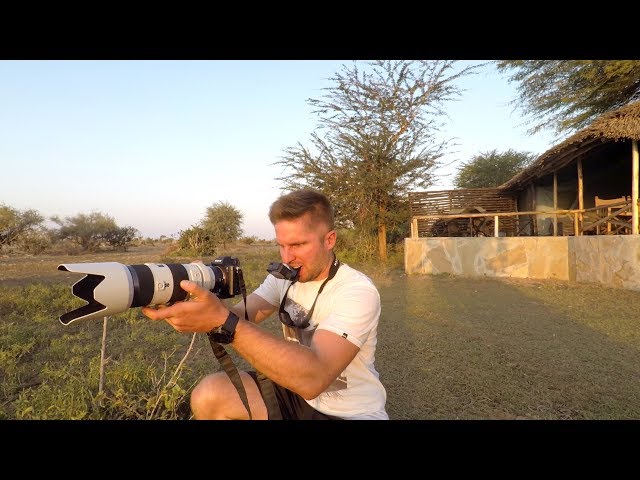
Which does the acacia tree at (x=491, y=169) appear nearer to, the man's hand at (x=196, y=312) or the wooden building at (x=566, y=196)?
the wooden building at (x=566, y=196)

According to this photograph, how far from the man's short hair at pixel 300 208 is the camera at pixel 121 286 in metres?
0.48

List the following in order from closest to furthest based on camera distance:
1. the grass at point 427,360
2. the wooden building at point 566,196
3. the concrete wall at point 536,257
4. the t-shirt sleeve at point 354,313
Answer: the t-shirt sleeve at point 354,313 → the grass at point 427,360 → the concrete wall at point 536,257 → the wooden building at point 566,196

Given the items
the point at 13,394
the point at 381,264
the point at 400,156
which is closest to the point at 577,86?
the point at 400,156

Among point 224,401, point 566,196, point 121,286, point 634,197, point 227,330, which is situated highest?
point 566,196

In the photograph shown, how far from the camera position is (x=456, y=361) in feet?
13.6

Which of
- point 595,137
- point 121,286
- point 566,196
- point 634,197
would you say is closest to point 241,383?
point 121,286

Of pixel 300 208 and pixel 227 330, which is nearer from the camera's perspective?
pixel 227 330

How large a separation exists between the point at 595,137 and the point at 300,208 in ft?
27.8

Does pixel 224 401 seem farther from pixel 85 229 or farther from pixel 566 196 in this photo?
pixel 85 229

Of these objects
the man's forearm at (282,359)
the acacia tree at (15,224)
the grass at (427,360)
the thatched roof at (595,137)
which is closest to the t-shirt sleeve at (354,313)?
the man's forearm at (282,359)

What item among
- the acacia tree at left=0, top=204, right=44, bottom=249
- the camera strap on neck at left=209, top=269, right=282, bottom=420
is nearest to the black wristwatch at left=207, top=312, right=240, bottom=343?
the camera strap on neck at left=209, top=269, right=282, bottom=420

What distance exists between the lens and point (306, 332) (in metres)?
1.95

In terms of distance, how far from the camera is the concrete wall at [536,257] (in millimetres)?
7754
